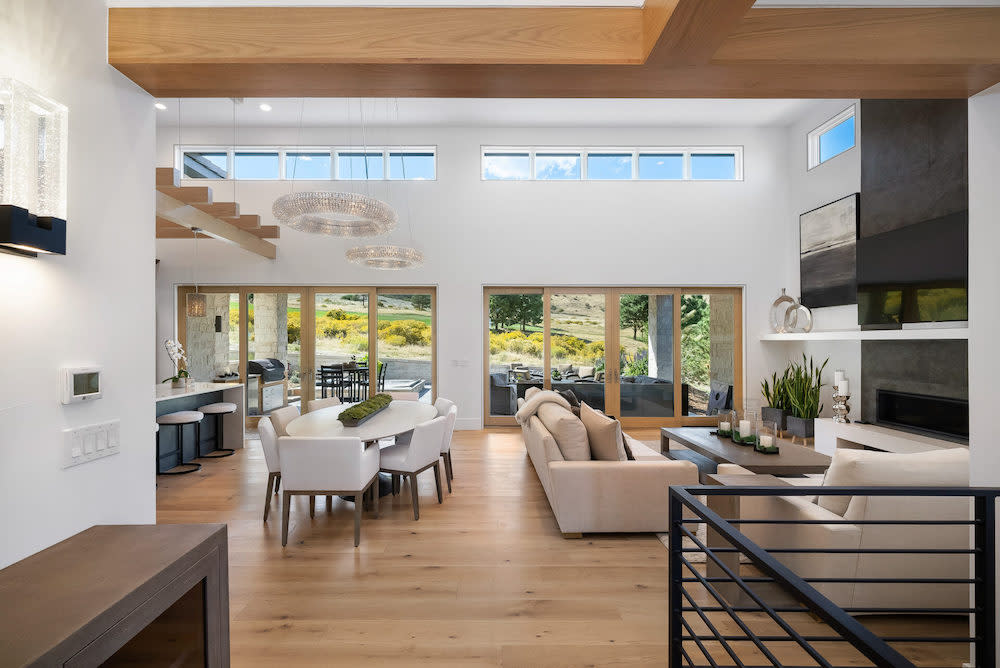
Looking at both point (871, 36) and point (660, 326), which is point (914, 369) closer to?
point (660, 326)

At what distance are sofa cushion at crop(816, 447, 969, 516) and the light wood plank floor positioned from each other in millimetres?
715

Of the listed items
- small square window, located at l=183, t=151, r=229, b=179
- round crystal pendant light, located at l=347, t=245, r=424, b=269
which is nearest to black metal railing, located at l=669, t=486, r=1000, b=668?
round crystal pendant light, located at l=347, t=245, r=424, b=269

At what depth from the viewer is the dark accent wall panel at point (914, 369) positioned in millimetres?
4273

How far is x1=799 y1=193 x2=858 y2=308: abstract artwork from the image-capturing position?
565 centimetres

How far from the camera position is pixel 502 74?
168cm

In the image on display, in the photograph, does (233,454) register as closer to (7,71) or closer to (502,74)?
(7,71)

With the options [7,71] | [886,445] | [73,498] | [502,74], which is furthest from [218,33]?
[886,445]

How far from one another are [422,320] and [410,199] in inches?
69.9

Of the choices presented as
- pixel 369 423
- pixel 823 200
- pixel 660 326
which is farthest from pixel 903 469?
pixel 823 200

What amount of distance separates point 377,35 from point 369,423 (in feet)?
9.39

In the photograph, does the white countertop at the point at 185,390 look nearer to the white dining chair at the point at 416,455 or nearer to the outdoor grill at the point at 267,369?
the outdoor grill at the point at 267,369

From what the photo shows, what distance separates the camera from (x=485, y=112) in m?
6.39

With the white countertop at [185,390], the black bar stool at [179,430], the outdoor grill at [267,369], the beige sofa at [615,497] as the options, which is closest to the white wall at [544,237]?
the outdoor grill at [267,369]

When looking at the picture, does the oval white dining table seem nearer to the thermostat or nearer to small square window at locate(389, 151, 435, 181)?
the thermostat
